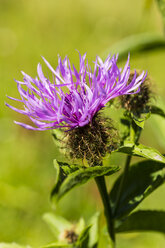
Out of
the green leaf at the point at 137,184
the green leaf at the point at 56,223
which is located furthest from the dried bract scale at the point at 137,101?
the green leaf at the point at 56,223

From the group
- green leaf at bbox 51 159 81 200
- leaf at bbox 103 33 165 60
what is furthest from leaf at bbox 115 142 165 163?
leaf at bbox 103 33 165 60

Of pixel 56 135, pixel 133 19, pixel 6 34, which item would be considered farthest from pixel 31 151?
pixel 133 19

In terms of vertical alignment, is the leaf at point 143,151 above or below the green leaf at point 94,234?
above

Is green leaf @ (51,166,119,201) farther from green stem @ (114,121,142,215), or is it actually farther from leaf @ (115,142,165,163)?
green stem @ (114,121,142,215)

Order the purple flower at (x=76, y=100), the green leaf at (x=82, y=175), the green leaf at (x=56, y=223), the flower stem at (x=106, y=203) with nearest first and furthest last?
1. the green leaf at (x=82, y=175)
2. the purple flower at (x=76, y=100)
3. the flower stem at (x=106, y=203)
4. the green leaf at (x=56, y=223)

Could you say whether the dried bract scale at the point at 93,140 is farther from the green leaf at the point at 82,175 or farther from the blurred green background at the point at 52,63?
the blurred green background at the point at 52,63

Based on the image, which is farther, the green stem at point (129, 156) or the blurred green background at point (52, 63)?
the blurred green background at point (52, 63)

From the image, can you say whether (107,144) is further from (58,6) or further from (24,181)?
(58,6)
